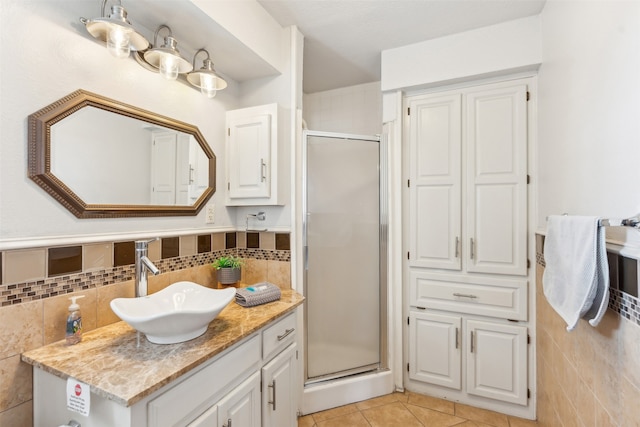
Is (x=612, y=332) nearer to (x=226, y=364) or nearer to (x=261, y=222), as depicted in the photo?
(x=226, y=364)

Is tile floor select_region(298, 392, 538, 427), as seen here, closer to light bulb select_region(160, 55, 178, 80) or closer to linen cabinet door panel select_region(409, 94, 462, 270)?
linen cabinet door panel select_region(409, 94, 462, 270)

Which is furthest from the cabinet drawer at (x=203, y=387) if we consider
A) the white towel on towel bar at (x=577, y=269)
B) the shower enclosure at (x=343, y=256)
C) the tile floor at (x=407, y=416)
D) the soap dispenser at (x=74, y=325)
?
the white towel on towel bar at (x=577, y=269)

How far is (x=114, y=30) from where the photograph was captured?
1241 millimetres

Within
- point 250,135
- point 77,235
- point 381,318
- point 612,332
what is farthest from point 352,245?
point 77,235

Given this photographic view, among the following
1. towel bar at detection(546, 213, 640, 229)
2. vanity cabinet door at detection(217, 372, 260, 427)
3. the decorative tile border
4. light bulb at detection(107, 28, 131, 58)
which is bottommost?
vanity cabinet door at detection(217, 372, 260, 427)

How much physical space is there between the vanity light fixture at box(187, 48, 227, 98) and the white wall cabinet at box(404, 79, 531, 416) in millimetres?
1424

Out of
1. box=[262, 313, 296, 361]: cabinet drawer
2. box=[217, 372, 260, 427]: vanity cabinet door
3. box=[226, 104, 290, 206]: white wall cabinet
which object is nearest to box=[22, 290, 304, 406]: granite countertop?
box=[262, 313, 296, 361]: cabinet drawer

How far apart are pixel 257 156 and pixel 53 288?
47.6 inches

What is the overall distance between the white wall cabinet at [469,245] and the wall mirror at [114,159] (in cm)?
160

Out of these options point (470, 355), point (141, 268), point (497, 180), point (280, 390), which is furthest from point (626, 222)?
point (141, 268)

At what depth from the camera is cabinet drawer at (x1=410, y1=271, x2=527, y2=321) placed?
2049mm

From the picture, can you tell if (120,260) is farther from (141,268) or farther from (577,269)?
(577,269)

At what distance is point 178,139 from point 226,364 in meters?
1.24

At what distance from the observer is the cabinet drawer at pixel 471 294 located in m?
2.05
